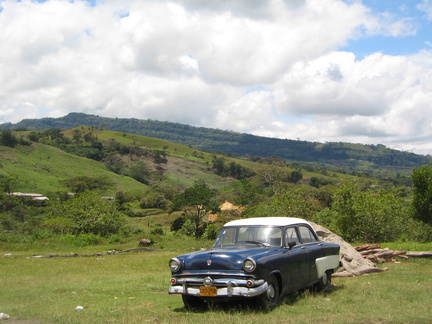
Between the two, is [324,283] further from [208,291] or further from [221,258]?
[208,291]

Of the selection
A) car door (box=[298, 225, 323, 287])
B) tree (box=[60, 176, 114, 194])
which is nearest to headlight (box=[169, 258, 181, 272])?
car door (box=[298, 225, 323, 287])

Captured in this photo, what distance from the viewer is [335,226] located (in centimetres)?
3266

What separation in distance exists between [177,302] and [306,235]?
12.2 feet

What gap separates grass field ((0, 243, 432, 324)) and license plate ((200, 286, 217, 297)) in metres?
0.37

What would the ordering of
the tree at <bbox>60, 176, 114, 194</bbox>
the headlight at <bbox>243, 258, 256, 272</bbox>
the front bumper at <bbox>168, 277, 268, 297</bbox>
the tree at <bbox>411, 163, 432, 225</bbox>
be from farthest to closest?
the tree at <bbox>60, 176, 114, 194</bbox>, the tree at <bbox>411, 163, 432, 225</bbox>, the headlight at <bbox>243, 258, 256, 272</bbox>, the front bumper at <bbox>168, 277, 268, 297</bbox>

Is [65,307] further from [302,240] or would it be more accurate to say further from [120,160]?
[120,160]

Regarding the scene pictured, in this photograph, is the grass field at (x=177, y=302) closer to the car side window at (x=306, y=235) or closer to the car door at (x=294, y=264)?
the car door at (x=294, y=264)

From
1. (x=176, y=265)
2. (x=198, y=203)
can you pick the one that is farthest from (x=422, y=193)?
(x=176, y=265)

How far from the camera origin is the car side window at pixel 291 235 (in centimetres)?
1019

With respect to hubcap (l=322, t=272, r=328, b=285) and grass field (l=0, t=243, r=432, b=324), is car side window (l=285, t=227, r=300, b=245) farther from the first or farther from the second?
hubcap (l=322, t=272, r=328, b=285)

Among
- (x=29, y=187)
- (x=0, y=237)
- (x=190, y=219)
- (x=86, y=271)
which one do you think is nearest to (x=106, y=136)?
(x=29, y=187)

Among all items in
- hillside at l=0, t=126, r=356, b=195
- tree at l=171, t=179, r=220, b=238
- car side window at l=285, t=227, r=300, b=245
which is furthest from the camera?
hillside at l=0, t=126, r=356, b=195

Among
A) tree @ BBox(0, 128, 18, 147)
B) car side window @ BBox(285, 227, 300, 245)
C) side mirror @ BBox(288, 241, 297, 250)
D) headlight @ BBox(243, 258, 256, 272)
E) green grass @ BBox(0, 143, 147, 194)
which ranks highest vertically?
tree @ BBox(0, 128, 18, 147)

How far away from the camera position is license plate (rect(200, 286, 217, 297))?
855cm
